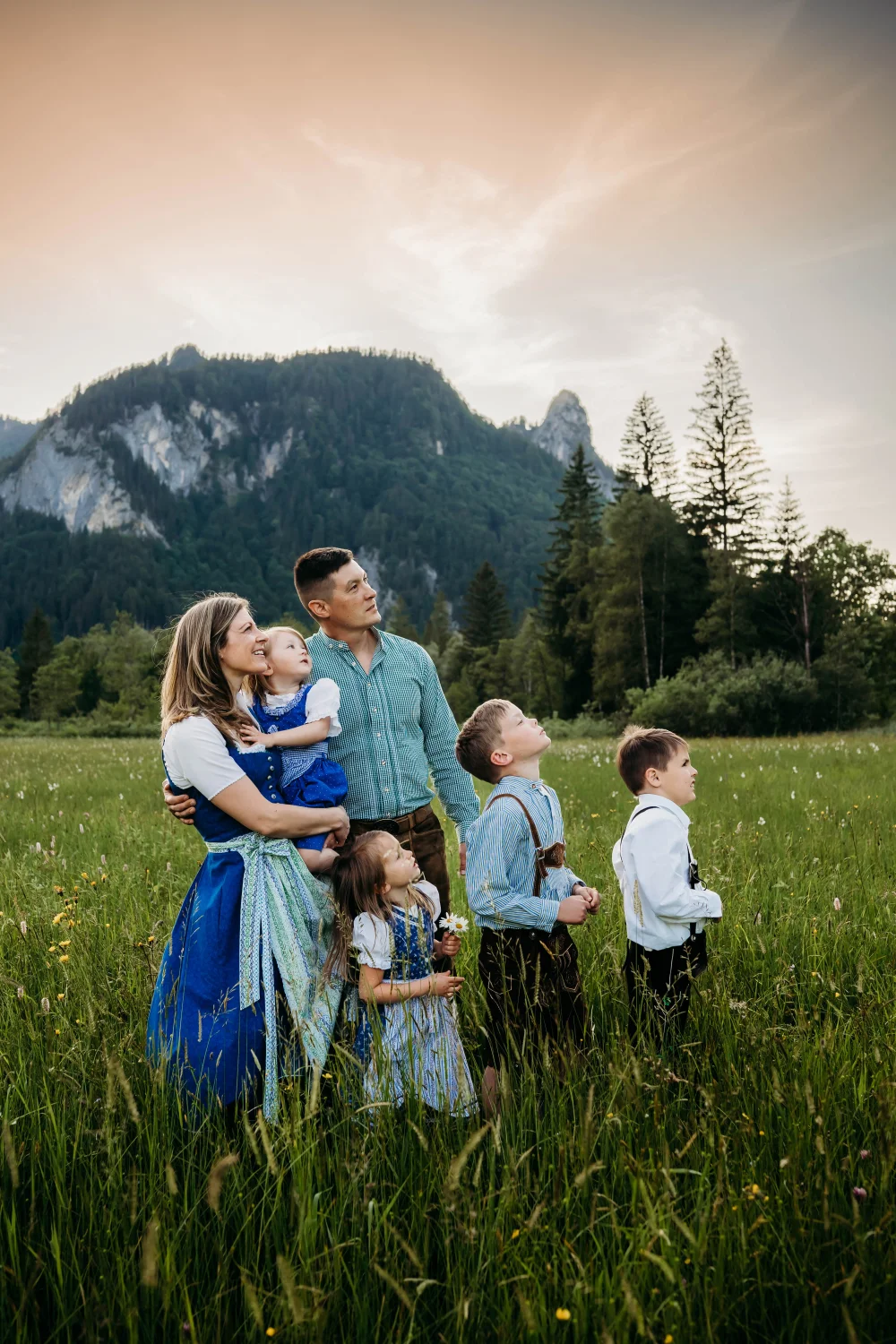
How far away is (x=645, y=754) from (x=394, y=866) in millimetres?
1224

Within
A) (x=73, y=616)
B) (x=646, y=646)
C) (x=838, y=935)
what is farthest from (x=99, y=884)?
(x=73, y=616)

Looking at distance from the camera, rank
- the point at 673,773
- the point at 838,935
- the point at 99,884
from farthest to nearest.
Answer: the point at 99,884 → the point at 838,935 → the point at 673,773

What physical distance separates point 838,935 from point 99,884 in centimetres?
491

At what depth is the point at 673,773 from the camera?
3502mm

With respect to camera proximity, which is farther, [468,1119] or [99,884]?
[99,884]

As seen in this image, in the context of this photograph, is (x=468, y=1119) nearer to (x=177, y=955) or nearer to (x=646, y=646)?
(x=177, y=955)

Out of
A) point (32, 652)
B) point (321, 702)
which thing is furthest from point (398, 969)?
point (32, 652)

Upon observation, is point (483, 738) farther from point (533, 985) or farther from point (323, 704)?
point (533, 985)

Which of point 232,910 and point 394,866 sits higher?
point 394,866

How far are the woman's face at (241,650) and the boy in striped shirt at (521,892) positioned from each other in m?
0.93

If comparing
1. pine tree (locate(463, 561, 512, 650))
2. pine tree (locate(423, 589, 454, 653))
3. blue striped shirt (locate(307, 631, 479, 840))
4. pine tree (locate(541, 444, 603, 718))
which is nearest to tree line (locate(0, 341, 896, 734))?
pine tree (locate(541, 444, 603, 718))

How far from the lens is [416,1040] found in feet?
9.70

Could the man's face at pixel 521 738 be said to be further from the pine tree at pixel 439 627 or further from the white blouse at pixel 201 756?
the pine tree at pixel 439 627

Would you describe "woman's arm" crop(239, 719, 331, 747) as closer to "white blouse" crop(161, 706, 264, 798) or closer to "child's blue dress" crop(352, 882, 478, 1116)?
"white blouse" crop(161, 706, 264, 798)
